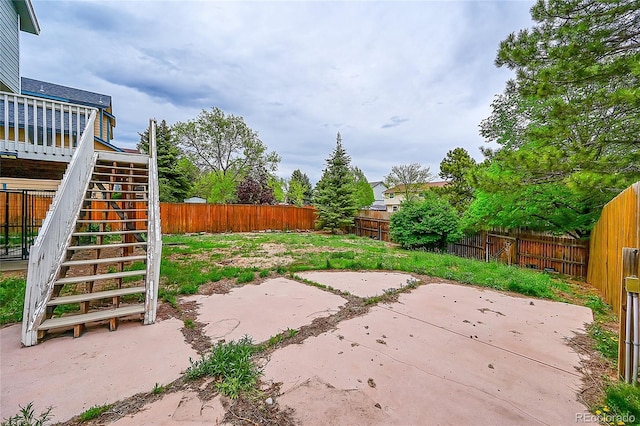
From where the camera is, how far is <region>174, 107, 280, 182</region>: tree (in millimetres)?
21250

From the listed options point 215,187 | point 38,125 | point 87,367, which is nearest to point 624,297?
point 87,367

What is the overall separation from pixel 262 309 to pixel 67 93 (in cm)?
1760

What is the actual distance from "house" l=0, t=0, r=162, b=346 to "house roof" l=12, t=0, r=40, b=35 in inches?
0.8

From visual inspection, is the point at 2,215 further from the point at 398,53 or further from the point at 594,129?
the point at 594,129

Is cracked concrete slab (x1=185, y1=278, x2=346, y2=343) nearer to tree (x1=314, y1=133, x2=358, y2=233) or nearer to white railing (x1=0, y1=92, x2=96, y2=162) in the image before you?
white railing (x1=0, y1=92, x2=96, y2=162)

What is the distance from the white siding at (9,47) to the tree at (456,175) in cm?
1811

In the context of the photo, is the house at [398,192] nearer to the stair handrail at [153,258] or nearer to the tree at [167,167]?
the tree at [167,167]

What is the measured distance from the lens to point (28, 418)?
1470mm

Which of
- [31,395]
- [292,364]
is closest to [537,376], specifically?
[292,364]

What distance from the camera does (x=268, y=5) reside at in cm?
670

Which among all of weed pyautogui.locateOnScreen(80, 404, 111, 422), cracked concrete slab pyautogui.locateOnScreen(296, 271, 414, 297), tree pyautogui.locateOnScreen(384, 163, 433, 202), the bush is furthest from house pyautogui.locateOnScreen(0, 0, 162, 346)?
tree pyautogui.locateOnScreen(384, 163, 433, 202)

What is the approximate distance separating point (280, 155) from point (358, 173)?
47.1ft

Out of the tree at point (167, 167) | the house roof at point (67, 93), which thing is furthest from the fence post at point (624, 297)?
the house roof at point (67, 93)

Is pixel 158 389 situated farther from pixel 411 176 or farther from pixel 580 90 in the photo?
pixel 411 176
